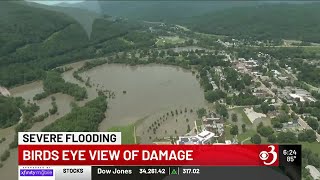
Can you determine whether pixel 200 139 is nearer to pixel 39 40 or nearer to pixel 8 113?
pixel 8 113

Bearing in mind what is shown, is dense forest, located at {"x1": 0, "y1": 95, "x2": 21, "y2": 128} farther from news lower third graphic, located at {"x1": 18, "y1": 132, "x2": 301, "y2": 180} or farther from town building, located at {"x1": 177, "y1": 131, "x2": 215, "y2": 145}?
news lower third graphic, located at {"x1": 18, "y1": 132, "x2": 301, "y2": 180}

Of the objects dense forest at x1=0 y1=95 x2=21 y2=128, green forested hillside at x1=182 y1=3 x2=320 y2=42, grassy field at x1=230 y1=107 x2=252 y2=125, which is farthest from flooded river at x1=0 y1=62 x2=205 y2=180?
green forested hillside at x1=182 y1=3 x2=320 y2=42

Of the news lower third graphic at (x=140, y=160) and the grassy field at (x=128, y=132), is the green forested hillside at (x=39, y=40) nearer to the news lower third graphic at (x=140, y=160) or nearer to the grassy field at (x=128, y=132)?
the grassy field at (x=128, y=132)

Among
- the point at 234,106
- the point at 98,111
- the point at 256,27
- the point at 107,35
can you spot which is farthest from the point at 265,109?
the point at 256,27

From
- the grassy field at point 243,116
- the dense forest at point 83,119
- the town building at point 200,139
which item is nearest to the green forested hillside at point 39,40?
the dense forest at point 83,119

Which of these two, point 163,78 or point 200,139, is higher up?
point 200,139

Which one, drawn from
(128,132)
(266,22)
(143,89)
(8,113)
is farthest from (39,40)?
(266,22)
